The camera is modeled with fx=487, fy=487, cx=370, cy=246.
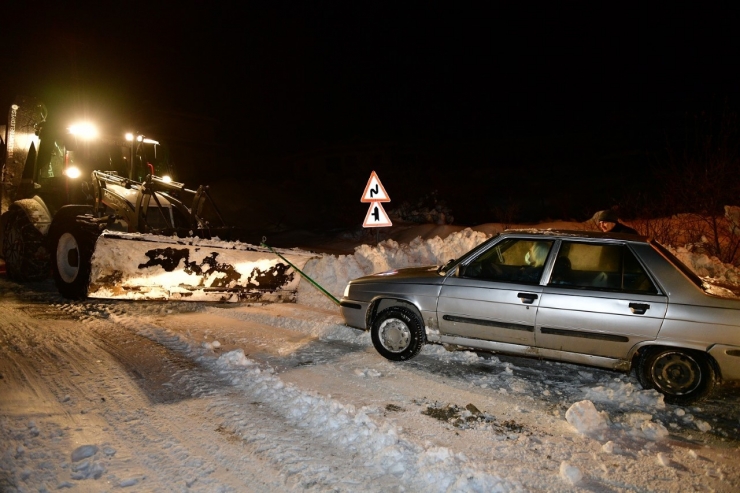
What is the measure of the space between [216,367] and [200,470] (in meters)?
2.00

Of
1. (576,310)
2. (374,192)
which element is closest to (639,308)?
(576,310)

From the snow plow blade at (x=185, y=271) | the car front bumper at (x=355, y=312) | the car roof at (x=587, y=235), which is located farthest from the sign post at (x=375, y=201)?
the car roof at (x=587, y=235)

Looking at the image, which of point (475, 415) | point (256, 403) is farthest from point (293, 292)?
point (475, 415)

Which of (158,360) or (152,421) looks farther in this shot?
(158,360)

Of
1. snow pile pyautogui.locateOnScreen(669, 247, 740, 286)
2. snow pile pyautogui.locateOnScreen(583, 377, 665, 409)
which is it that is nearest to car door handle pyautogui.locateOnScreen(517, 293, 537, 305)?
snow pile pyautogui.locateOnScreen(583, 377, 665, 409)

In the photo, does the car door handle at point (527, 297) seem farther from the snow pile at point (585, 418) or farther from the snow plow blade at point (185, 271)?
the snow plow blade at point (185, 271)

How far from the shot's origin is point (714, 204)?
10.6 m

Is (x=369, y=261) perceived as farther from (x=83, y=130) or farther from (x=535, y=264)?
(x=83, y=130)

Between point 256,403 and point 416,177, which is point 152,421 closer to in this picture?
point 256,403

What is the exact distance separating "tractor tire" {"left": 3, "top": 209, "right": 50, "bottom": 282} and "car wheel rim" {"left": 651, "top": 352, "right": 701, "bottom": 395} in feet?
33.7

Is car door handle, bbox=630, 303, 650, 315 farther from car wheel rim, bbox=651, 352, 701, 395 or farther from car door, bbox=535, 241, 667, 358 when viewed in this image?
car wheel rim, bbox=651, 352, 701, 395

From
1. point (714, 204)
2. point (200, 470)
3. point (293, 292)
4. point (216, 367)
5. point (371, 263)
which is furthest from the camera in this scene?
point (714, 204)

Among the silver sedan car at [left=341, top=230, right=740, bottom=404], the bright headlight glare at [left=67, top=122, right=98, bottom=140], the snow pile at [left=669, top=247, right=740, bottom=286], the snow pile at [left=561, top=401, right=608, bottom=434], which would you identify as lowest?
the snow pile at [left=561, top=401, right=608, bottom=434]

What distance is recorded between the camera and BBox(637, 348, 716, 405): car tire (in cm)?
457
